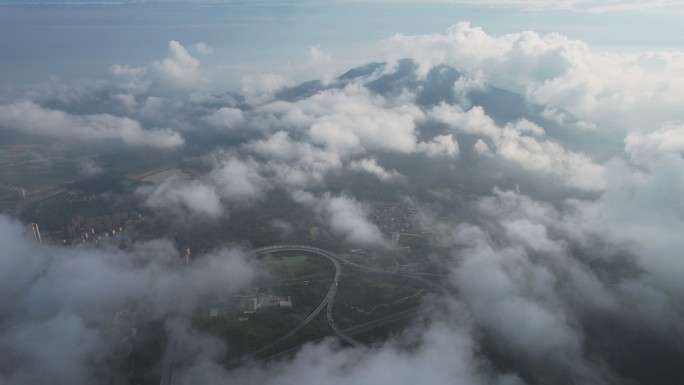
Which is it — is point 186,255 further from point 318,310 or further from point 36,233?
point 36,233

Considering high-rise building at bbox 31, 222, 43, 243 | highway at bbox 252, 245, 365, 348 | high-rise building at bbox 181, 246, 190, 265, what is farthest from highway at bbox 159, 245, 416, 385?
high-rise building at bbox 31, 222, 43, 243

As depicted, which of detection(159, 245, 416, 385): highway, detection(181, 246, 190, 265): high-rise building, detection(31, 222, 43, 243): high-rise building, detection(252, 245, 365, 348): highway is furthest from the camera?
detection(31, 222, 43, 243): high-rise building

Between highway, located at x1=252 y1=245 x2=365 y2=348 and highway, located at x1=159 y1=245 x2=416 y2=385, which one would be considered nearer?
highway, located at x1=159 y1=245 x2=416 y2=385

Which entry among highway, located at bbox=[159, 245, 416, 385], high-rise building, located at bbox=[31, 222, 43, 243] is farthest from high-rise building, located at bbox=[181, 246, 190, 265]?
high-rise building, located at bbox=[31, 222, 43, 243]

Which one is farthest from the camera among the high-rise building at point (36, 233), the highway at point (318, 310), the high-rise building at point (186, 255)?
the high-rise building at point (36, 233)

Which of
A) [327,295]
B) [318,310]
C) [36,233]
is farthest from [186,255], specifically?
[36,233]

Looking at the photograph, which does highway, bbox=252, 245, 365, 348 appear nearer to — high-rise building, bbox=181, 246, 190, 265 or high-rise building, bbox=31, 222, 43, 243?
high-rise building, bbox=181, 246, 190, 265

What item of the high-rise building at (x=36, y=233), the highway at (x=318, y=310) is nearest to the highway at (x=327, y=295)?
the highway at (x=318, y=310)

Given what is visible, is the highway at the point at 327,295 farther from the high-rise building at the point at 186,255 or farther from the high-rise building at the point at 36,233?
the high-rise building at the point at 36,233

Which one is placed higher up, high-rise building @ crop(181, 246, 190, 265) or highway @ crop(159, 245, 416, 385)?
highway @ crop(159, 245, 416, 385)

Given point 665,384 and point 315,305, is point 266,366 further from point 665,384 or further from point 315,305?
point 665,384

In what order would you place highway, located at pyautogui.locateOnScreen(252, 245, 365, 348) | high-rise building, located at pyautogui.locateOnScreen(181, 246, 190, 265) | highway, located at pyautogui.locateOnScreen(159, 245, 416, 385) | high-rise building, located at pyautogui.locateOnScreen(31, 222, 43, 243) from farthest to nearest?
→ high-rise building, located at pyautogui.locateOnScreen(31, 222, 43, 243) < high-rise building, located at pyautogui.locateOnScreen(181, 246, 190, 265) < highway, located at pyautogui.locateOnScreen(252, 245, 365, 348) < highway, located at pyautogui.locateOnScreen(159, 245, 416, 385)

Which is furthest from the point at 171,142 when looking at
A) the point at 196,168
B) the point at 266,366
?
the point at 266,366
